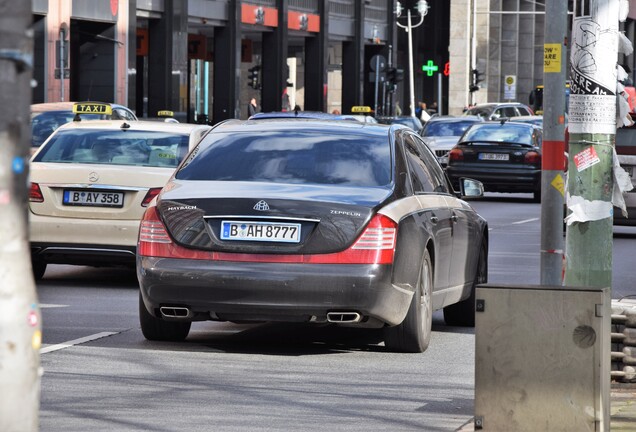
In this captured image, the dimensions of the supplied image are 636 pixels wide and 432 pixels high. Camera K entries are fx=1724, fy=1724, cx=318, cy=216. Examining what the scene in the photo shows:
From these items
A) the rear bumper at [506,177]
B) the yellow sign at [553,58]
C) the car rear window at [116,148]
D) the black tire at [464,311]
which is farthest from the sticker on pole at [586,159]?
the rear bumper at [506,177]

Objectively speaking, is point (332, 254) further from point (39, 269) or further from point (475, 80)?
point (475, 80)

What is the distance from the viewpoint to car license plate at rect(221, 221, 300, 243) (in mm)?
9875

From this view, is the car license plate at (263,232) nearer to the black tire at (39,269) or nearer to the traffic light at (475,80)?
the black tire at (39,269)

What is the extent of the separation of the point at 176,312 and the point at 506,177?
2266 cm

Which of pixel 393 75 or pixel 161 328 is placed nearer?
pixel 161 328

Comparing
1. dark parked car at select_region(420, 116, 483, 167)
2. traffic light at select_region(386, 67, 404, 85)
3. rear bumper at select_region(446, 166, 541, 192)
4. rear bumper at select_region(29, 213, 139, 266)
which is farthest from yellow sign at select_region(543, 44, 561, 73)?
traffic light at select_region(386, 67, 404, 85)

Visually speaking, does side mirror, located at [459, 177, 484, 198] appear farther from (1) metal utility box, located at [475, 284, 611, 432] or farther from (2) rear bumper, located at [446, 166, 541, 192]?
(2) rear bumper, located at [446, 166, 541, 192]

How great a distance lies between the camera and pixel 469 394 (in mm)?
8961

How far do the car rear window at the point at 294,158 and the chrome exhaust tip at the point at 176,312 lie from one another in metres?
0.89

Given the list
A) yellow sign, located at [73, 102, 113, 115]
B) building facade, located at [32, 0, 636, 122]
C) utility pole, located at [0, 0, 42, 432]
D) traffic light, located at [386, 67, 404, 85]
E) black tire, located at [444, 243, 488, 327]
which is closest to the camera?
utility pole, located at [0, 0, 42, 432]

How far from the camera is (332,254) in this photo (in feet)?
32.2

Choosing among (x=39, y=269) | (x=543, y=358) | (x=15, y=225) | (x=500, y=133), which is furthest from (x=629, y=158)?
(x=15, y=225)

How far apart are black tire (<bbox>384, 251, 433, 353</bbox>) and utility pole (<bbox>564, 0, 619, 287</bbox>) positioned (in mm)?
1217

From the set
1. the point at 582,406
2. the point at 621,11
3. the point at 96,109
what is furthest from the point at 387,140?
the point at 96,109
